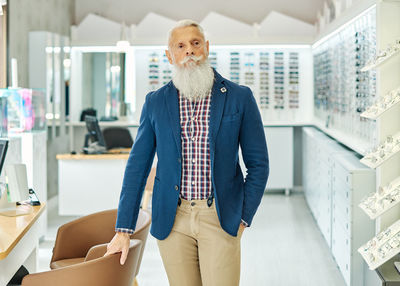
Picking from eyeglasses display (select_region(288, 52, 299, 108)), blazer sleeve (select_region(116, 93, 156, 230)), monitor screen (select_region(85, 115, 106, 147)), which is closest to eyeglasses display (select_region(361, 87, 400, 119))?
blazer sleeve (select_region(116, 93, 156, 230))

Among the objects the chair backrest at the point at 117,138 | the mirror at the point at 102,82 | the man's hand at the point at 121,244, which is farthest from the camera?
the mirror at the point at 102,82

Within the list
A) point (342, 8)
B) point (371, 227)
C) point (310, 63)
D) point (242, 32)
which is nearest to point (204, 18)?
point (242, 32)

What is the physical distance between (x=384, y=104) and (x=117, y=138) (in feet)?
15.8

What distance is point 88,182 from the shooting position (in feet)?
20.6

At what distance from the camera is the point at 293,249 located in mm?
5582

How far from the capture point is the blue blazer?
2.20 metres

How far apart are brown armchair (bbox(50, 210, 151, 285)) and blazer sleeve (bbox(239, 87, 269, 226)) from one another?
122cm

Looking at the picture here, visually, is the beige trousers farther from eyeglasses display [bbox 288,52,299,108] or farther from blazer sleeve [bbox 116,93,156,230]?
eyeglasses display [bbox 288,52,299,108]

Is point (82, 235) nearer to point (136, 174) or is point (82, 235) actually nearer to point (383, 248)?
point (136, 174)

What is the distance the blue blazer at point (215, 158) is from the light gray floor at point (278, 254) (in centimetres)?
245

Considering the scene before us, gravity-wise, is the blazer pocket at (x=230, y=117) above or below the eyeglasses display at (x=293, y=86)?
below

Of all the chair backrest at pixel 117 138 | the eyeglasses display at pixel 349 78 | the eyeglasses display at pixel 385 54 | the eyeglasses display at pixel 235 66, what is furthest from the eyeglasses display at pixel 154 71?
the eyeglasses display at pixel 385 54

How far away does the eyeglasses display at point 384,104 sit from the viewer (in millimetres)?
3303

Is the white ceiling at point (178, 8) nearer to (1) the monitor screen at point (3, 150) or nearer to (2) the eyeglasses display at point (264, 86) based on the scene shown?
(2) the eyeglasses display at point (264, 86)
